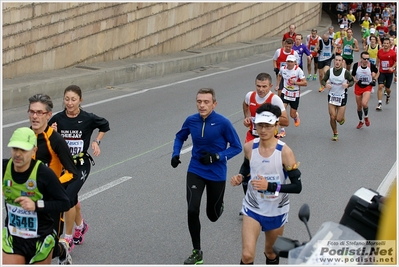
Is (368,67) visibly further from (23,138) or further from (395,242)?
(395,242)

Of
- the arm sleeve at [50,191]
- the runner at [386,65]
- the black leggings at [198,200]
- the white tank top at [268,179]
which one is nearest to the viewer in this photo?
the arm sleeve at [50,191]

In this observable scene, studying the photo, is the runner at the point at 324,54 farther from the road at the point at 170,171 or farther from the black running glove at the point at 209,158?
the black running glove at the point at 209,158

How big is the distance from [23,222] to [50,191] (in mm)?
366

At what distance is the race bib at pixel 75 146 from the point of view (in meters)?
7.89

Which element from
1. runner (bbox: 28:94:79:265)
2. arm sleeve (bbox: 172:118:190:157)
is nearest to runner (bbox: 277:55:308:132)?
arm sleeve (bbox: 172:118:190:157)

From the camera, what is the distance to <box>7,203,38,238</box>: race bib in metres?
6.02

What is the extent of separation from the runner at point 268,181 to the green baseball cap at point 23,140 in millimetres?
1985

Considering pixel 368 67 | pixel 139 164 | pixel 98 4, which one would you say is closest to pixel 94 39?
pixel 98 4

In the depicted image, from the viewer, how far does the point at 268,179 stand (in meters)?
6.72

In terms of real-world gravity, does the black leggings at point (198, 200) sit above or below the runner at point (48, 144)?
below

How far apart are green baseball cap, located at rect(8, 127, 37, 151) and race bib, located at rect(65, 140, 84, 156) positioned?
1.99 m

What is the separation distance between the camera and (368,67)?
16.8 m

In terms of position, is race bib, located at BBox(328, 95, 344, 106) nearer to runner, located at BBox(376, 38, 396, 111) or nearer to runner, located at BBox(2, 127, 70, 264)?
runner, located at BBox(376, 38, 396, 111)

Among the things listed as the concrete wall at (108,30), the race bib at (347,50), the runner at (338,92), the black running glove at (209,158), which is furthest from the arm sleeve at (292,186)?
the race bib at (347,50)
